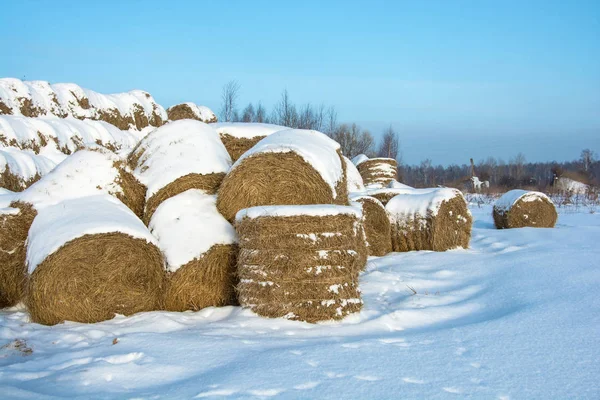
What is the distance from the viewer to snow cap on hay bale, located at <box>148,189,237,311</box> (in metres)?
5.32

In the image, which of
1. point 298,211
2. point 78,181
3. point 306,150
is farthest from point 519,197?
point 78,181

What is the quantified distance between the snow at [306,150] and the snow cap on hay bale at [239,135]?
124cm

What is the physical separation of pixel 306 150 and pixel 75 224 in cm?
248

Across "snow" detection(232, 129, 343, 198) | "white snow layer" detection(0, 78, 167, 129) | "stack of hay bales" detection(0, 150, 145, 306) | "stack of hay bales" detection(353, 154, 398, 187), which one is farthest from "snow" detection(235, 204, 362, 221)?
"white snow layer" detection(0, 78, 167, 129)

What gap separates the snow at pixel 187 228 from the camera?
5.39m

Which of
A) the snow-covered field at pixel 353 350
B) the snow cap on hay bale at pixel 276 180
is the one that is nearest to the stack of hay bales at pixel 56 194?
the snow-covered field at pixel 353 350

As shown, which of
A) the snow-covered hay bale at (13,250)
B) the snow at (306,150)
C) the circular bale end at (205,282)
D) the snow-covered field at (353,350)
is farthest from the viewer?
the snow at (306,150)

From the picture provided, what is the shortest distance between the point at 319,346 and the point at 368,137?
146 ft

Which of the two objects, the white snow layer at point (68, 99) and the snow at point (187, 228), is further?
the white snow layer at point (68, 99)

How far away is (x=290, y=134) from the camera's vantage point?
248 inches

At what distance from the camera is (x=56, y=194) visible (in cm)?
566

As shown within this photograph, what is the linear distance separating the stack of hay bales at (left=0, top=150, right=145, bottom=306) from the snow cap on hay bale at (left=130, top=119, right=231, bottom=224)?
0.87 feet

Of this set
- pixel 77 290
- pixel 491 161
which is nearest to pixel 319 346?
pixel 77 290

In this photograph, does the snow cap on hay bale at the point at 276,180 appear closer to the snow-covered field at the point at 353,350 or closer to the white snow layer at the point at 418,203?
the snow-covered field at the point at 353,350
